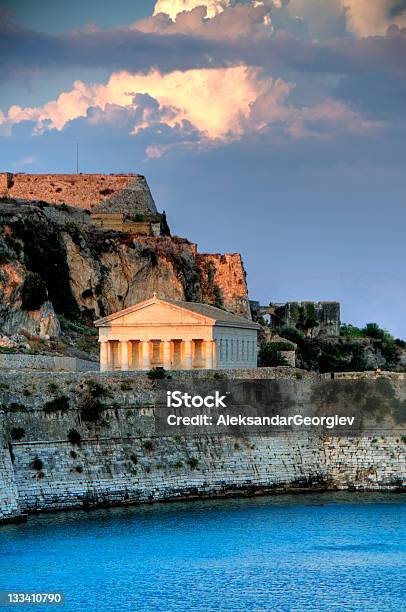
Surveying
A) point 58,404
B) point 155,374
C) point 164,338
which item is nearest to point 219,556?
point 58,404

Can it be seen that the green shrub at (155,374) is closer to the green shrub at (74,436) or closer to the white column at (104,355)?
the green shrub at (74,436)

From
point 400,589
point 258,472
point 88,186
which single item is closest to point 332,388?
point 258,472

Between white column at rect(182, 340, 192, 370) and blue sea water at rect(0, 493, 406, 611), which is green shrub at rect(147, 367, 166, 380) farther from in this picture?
white column at rect(182, 340, 192, 370)

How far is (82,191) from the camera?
130 m

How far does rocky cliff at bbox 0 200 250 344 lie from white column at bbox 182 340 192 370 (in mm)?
13211

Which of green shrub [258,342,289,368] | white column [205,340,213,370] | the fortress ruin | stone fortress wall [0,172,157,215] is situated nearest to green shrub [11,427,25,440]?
white column [205,340,213,370]

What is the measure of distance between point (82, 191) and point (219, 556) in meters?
71.7

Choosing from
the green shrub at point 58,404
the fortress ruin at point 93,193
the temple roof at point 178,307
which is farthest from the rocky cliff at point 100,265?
the green shrub at point 58,404

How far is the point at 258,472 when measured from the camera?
74.6 m

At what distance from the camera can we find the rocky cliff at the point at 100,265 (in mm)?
110188

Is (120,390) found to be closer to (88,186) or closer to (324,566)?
(324,566)

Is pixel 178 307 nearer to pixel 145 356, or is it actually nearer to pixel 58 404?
pixel 145 356

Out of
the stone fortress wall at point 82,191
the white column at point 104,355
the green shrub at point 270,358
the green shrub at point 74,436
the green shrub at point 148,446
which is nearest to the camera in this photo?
the green shrub at point 74,436

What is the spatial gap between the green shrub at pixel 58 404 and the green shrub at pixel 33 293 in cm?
2911
